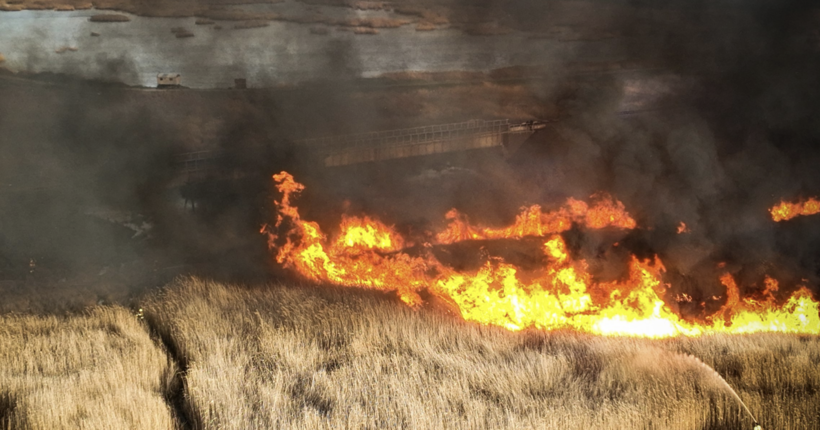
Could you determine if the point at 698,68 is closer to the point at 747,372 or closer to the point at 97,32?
the point at 747,372

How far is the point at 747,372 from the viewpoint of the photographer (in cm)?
578

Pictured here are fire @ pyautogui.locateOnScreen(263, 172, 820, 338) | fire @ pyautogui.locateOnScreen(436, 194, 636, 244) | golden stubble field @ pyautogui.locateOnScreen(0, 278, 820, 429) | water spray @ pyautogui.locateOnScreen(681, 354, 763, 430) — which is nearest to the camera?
golden stubble field @ pyautogui.locateOnScreen(0, 278, 820, 429)

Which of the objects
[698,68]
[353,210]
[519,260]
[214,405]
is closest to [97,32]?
[353,210]

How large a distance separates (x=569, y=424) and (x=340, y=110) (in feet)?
19.1

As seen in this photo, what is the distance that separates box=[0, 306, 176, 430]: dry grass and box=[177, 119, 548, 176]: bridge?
8.12 ft

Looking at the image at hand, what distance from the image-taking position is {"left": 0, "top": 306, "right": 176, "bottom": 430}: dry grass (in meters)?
4.58

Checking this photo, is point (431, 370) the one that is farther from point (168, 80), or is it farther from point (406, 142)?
point (168, 80)

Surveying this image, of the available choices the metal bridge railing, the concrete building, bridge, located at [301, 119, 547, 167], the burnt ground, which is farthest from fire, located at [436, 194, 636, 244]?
Answer: the concrete building

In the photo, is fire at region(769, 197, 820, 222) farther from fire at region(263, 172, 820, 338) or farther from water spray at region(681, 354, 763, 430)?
water spray at region(681, 354, 763, 430)

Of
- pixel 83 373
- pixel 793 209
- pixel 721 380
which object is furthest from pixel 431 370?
pixel 793 209

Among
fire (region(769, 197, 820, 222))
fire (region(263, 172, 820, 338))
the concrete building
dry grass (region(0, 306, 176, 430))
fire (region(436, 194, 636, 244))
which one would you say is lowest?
dry grass (region(0, 306, 176, 430))

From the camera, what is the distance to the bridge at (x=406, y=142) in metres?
8.17

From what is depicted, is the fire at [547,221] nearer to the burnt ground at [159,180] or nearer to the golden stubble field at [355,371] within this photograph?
the burnt ground at [159,180]

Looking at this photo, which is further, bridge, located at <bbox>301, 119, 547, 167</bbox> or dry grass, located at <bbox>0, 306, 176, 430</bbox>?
bridge, located at <bbox>301, 119, 547, 167</bbox>
